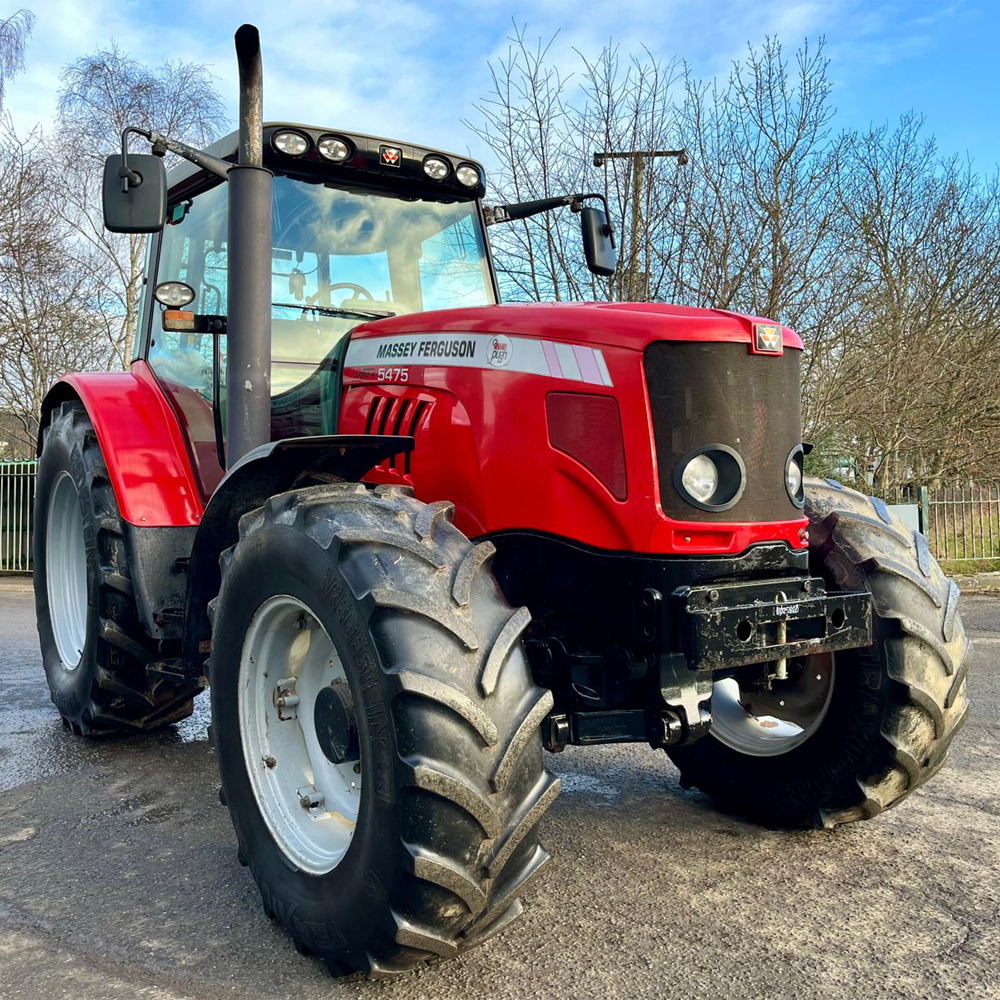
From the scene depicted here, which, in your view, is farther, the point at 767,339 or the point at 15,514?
the point at 15,514

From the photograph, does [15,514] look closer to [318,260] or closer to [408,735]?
[318,260]

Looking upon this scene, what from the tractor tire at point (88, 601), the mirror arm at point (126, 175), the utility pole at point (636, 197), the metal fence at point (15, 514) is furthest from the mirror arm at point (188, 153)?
the metal fence at point (15, 514)

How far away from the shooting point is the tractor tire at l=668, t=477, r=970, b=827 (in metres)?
3.06

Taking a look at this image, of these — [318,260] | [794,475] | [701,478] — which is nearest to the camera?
[701,478]

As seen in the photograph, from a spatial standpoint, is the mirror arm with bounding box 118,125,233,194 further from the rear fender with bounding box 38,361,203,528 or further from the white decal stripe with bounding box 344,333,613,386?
the rear fender with bounding box 38,361,203,528

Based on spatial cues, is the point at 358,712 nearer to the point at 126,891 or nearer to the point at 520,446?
the point at 520,446

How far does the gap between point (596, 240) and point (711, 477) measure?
75.7 inches

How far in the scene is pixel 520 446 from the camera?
9.21ft

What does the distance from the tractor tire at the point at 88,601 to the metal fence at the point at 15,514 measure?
10404 millimetres

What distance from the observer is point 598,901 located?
9.30 ft

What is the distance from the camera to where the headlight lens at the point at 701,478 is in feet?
8.61

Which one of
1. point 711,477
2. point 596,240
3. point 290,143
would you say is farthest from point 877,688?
point 290,143

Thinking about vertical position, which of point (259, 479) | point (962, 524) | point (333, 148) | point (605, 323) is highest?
point (333, 148)

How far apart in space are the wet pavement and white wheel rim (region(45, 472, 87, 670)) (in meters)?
0.86
